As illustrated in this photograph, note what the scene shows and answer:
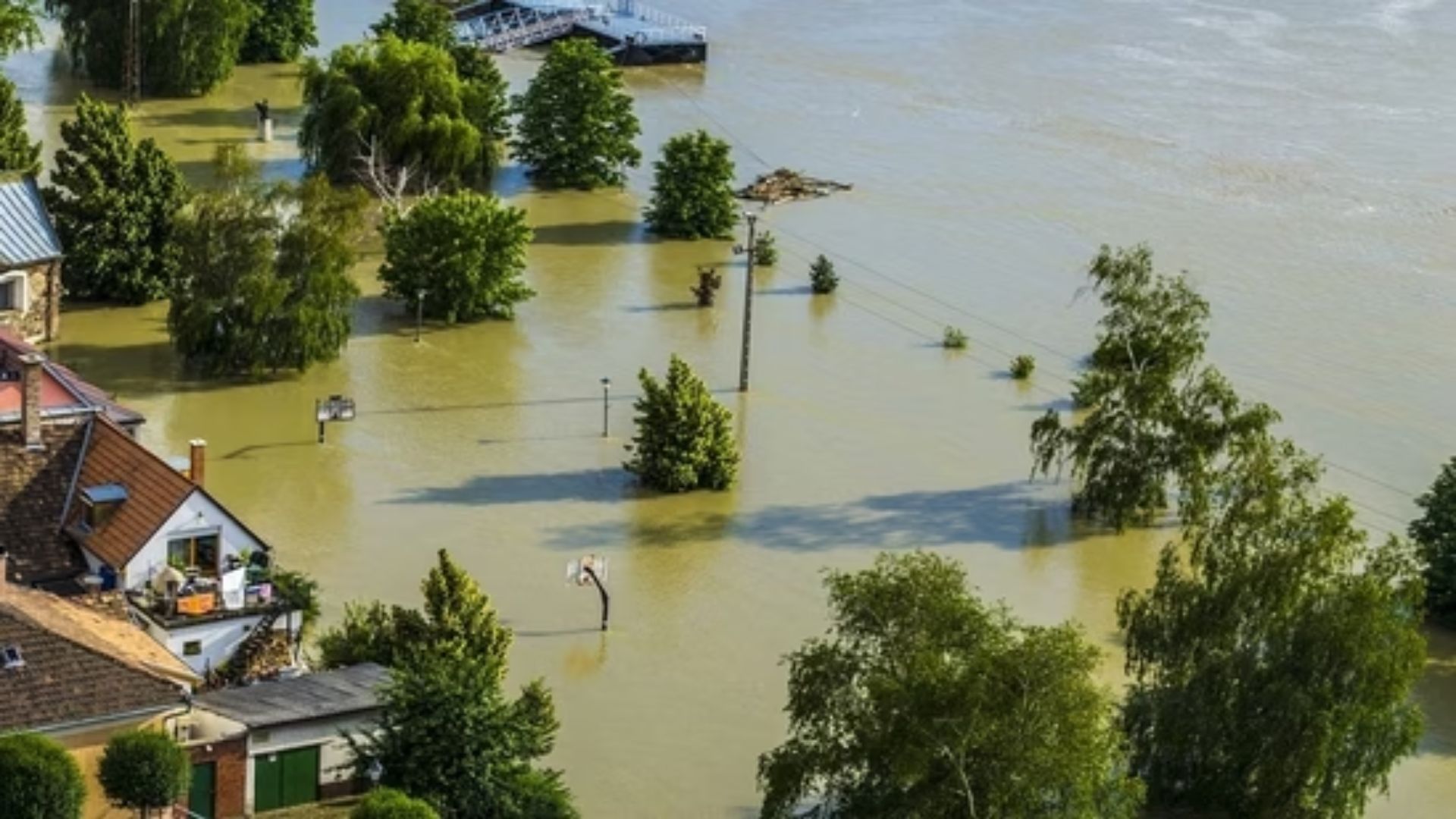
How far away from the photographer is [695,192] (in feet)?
179

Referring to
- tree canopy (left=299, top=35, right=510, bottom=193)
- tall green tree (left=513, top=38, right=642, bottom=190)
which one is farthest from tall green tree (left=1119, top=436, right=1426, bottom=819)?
tall green tree (left=513, top=38, right=642, bottom=190)

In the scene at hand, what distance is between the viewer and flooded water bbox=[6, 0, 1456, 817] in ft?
117

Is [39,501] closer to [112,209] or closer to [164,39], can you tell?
[112,209]

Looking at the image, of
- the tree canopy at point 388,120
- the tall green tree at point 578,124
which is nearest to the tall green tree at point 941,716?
the tree canopy at point 388,120

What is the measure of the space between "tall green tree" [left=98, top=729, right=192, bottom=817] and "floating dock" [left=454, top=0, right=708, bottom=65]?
4467 cm

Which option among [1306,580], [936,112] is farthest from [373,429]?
[936,112]

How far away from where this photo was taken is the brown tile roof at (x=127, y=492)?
101ft

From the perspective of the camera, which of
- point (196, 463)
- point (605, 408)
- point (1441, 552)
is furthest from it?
point (605, 408)

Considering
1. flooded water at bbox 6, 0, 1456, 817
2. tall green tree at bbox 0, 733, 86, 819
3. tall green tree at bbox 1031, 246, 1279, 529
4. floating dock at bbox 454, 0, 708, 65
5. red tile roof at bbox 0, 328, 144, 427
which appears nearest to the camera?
tall green tree at bbox 0, 733, 86, 819

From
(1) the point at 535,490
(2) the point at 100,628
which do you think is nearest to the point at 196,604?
(2) the point at 100,628

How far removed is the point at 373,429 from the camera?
42312 millimetres

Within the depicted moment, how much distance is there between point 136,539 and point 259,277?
13.4 meters

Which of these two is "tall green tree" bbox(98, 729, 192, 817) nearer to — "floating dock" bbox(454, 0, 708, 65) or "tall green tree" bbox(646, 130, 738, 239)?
"tall green tree" bbox(646, 130, 738, 239)

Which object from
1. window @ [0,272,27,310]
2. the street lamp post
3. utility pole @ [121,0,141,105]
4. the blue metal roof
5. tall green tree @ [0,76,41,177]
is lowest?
the street lamp post
